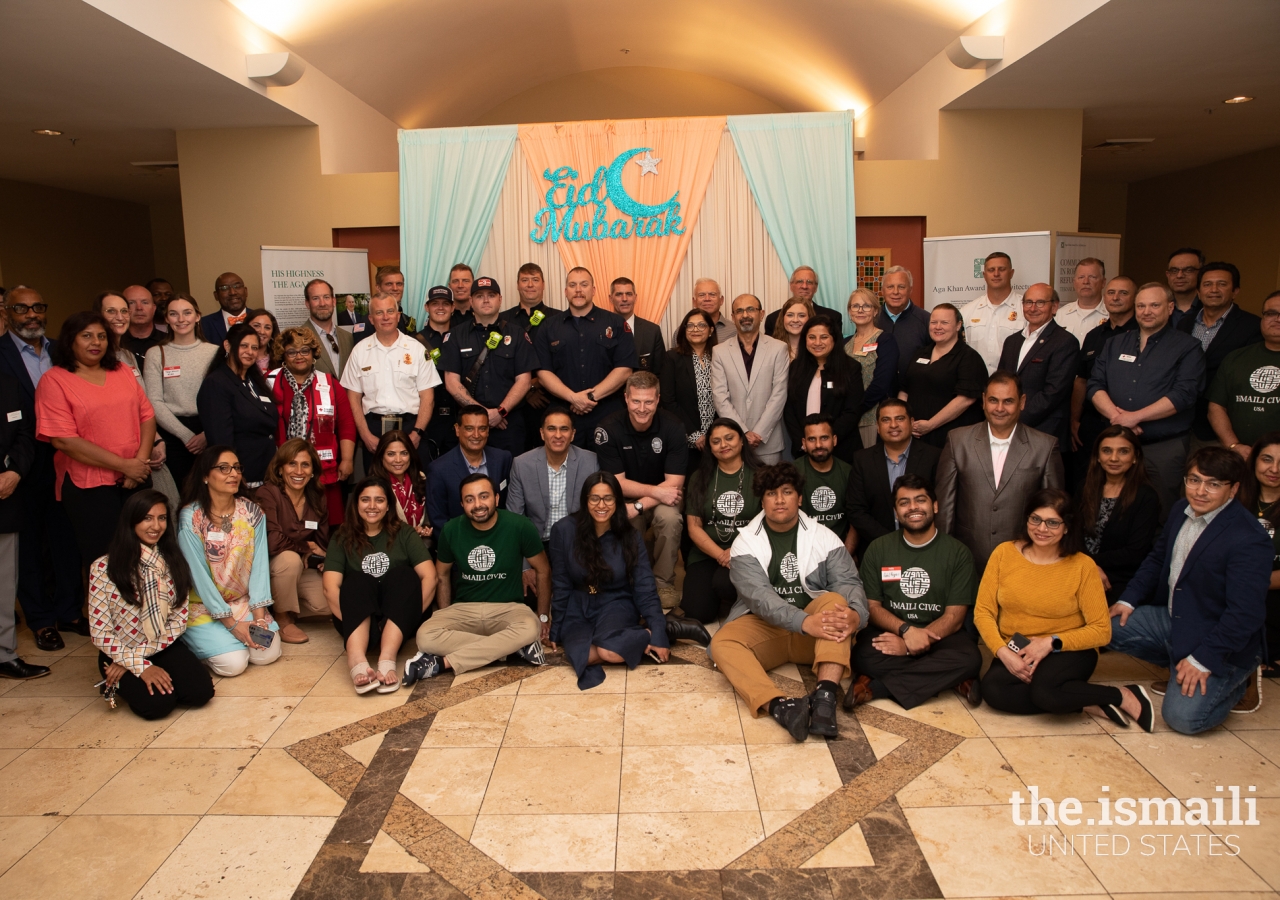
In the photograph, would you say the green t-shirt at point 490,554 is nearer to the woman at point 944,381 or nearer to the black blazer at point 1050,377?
the woman at point 944,381

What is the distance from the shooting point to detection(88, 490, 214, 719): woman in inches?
141

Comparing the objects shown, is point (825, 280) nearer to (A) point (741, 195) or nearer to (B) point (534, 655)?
(A) point (741, 195)

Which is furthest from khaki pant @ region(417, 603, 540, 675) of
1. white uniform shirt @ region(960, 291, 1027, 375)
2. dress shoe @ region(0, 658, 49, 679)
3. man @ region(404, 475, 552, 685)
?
white uniform shirt @ region(960, 291, 1027, 375)

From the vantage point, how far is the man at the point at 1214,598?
3203mm

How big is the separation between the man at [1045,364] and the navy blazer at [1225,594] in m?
1.30

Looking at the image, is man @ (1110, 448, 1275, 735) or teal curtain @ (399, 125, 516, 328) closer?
man @ (1110, 448, 1275, 735)

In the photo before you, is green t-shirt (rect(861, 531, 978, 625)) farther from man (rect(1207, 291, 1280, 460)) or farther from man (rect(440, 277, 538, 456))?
man (rect(440, 277, 538, 456))

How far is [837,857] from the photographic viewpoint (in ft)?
8.49

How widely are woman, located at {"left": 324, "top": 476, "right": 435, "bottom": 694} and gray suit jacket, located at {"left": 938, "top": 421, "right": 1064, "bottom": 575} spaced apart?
2438 millimetres

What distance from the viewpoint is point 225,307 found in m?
5.82

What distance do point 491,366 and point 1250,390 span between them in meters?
3.90

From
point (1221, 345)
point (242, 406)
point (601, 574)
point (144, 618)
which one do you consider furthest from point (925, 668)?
point (242, 406)

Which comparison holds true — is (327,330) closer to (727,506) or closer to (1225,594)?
(727,506)

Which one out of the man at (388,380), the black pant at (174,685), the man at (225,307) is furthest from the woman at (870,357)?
the man at (225,307)
